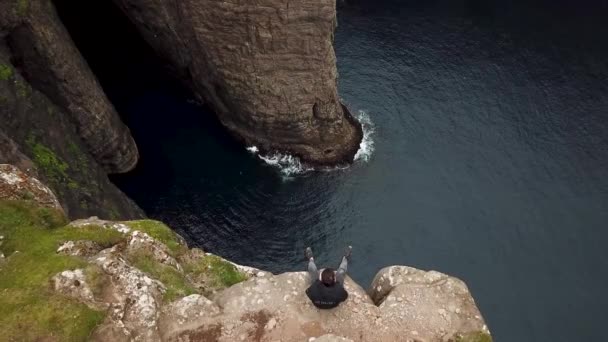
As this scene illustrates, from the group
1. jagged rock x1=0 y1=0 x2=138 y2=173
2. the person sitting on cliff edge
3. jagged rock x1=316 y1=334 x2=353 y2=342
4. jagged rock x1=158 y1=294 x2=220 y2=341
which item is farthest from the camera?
jagged rock x1=0 y1=0 x2=138 y2=173

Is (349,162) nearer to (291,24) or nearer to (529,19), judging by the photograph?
(291,24)

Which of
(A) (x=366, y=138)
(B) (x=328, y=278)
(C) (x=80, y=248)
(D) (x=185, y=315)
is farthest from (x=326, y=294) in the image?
(A) (x=366, y=138)

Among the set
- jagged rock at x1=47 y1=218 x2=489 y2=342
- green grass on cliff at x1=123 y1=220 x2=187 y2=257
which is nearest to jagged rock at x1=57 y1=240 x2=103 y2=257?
jagged rock at x1=47 y1=218 x2=489 y2=342

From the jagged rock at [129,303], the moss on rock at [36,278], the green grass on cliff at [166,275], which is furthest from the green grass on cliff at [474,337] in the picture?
the moss on rock at [36,278]

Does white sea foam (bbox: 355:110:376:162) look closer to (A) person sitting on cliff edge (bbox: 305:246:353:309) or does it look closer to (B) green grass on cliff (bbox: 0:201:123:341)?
(A) person sitting on cliff edge (bbox: 305:246:353:309)

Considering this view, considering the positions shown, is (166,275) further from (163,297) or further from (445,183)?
(445,183)

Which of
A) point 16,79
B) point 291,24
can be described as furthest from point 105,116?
point 291,24
